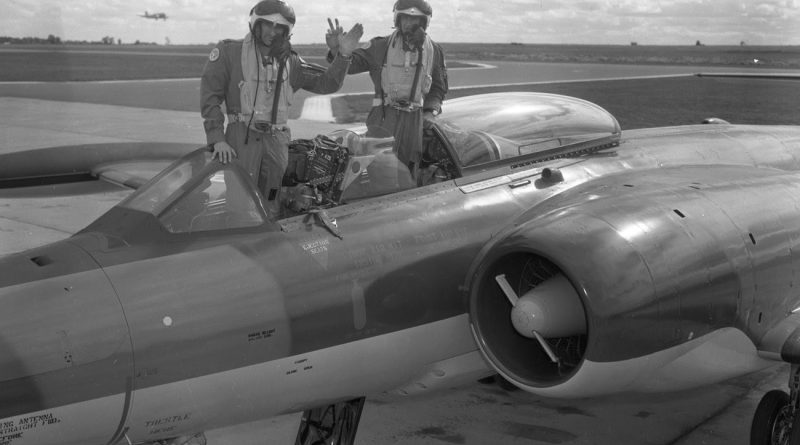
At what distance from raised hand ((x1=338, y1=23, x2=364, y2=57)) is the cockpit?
1.77 ft

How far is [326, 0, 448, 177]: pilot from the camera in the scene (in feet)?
20.4

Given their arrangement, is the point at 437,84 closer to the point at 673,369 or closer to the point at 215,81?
the point at 215,81

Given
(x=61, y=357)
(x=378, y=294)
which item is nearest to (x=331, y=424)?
(x=378, y=294)

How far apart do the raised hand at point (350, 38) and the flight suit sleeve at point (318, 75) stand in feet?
0.25

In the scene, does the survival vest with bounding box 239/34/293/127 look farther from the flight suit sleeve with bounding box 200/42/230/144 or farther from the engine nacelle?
the engine nacelle

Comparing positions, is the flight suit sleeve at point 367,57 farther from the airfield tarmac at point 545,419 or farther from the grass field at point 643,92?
the grass field at point 643,92

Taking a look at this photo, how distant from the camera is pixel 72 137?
2066 centimetres

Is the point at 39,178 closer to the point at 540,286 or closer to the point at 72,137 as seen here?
the point at 540,286

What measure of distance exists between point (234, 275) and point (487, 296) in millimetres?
1294

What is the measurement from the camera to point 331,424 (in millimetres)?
5246

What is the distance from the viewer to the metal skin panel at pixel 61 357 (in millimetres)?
3715

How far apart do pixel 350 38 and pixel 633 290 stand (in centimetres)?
235

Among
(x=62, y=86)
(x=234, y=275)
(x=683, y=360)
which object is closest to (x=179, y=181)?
(x=234, y=275)

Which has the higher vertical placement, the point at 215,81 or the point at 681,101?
the point at 215,81
